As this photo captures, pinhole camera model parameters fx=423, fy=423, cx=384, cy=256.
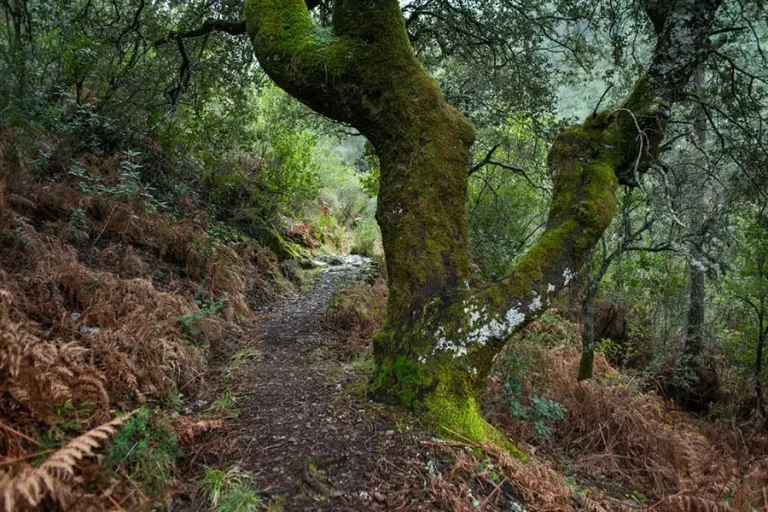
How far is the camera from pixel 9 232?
3.93 metres

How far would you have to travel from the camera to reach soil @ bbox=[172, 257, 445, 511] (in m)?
2.25

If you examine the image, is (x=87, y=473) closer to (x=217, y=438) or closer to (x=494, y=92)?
(x=217, y=438)

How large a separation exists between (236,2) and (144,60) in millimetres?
1961

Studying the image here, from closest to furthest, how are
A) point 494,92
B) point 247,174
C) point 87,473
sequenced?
point 87,473 → point 494,92 → point 247,174

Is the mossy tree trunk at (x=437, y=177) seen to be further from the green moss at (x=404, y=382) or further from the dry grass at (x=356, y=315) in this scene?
the dry grass at (x=356, y=315)

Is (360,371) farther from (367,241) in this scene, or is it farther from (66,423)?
(367,241)

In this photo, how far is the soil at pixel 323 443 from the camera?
2.25 meters

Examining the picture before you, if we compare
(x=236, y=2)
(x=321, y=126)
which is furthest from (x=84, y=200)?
(x=321, y=126)

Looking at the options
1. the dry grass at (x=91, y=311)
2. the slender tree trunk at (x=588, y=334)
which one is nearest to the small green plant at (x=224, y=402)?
the dry grass at (x=91, y=311)

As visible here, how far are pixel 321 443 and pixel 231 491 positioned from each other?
2.00ft

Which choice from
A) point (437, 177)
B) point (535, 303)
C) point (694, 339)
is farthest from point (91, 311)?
point (694, 339)

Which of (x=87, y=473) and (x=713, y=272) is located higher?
(x=713, y=272)

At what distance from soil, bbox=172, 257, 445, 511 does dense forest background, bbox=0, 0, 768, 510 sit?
0.65 feet

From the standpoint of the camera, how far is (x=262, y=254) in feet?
25.3
